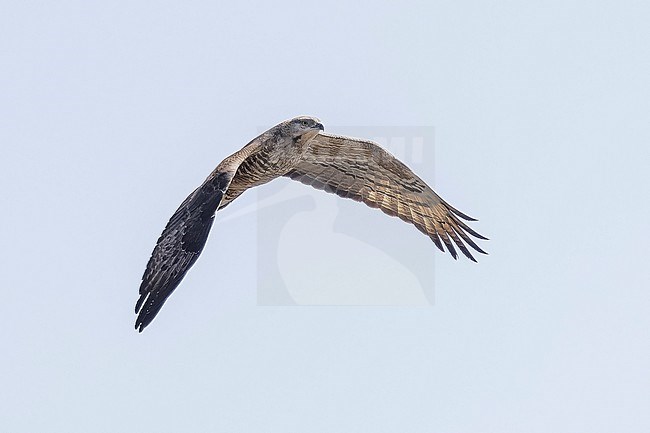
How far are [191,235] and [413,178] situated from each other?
16.7 ft

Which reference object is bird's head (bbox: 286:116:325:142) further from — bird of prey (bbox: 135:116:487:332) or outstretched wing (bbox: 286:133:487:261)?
outstretched wing (bbox: 286:133:487:261)

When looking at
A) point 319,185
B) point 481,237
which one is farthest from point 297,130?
point 481,237

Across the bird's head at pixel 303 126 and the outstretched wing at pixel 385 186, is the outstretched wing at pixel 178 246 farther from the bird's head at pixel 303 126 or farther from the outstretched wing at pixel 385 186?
the outstretched wing at pixel 385 186

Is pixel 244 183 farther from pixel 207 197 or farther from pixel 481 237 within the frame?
pixel 481 237

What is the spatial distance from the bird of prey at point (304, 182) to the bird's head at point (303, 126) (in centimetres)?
1

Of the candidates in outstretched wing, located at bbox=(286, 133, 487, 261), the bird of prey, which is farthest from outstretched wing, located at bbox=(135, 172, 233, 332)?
outstretched wing, located at bbox=(286, 133, 487, 261)

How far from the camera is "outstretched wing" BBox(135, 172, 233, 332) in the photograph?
16.5m

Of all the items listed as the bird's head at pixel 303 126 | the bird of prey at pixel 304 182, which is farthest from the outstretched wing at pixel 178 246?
the bird's head at pixel 303 126

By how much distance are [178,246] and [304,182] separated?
4.14 metres

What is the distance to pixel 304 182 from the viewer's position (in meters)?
20.6

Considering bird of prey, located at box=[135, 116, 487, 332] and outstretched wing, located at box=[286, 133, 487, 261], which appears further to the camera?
outstretched wing, located at box=[286, 133, 487, 261]

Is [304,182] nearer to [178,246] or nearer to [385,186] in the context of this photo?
[385,186]

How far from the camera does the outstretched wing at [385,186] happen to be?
20297mm

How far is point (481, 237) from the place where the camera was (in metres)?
20.3
